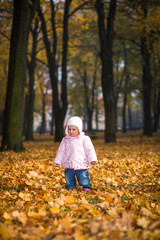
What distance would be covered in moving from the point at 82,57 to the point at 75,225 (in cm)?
2841

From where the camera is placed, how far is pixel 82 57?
1160 inches

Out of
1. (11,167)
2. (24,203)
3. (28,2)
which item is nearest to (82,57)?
(28,2)

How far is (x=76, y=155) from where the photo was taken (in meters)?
4.39

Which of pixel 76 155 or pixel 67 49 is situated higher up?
pixel 67 49

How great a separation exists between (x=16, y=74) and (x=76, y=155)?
5785 millimetres

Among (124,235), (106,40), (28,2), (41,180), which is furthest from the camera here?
(106,40)

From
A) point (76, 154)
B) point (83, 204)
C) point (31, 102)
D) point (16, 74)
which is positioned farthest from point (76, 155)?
point (31, 102)

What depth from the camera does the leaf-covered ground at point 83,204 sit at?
2.20 meters

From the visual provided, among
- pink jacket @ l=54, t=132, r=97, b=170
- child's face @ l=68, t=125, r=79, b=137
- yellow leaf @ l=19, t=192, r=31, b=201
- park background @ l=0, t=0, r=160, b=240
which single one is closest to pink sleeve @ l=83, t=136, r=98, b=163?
pink jacket @ l=54, t=132, r=97, b=170

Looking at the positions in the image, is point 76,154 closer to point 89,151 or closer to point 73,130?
point 89,151

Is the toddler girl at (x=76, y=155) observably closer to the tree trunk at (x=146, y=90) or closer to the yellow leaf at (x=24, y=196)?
the yellow leaf at (x=24, y=196)

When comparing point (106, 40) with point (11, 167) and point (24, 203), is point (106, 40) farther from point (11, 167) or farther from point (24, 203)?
point (24, 203)

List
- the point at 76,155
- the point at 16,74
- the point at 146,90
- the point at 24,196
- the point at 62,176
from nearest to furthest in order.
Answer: the point at 24,196 < the point at 76,155 < the point at 62,176 < the point at 16,74 < the point at 146,90

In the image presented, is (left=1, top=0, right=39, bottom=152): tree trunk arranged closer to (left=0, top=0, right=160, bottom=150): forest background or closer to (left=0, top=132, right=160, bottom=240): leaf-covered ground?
(left=0, top=0, right=160, bottom=150): forest background
